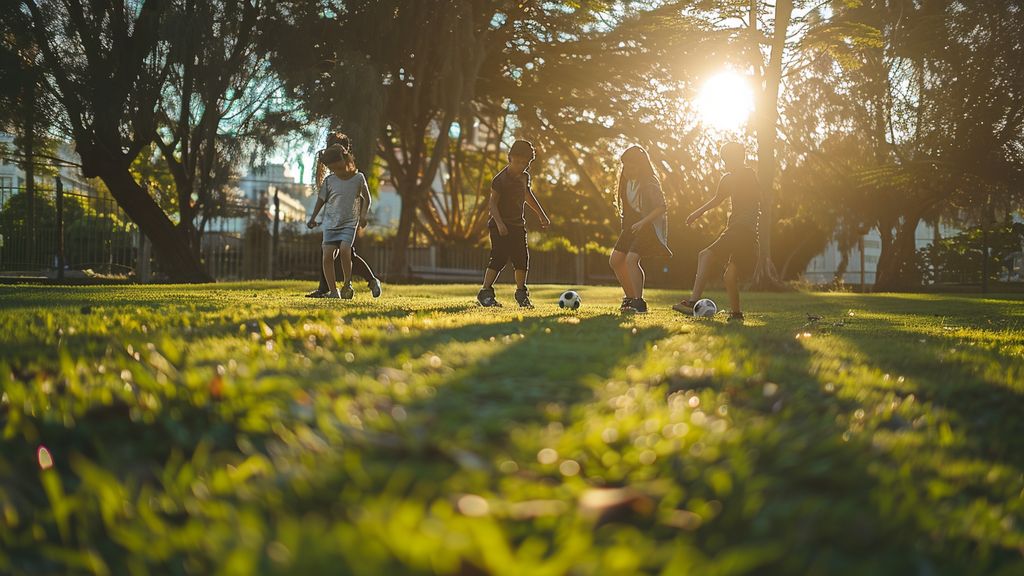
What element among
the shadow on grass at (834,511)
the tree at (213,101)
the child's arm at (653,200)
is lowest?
the shadow on grass at (834,511)

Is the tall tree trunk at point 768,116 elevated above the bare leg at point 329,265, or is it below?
above

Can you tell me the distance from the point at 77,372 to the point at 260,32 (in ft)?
60.4

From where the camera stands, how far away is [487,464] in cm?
211

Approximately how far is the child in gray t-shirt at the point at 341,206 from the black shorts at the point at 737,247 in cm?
Result: 440

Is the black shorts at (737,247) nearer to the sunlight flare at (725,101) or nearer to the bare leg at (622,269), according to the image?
the bare leg at (622,269)

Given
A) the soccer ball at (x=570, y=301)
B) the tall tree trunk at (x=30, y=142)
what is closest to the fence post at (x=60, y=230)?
the tall tree trunk at (x=30, y=142)

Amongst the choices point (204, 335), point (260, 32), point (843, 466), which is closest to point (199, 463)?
point (843, 466)

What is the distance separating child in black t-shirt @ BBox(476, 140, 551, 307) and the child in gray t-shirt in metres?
1.80

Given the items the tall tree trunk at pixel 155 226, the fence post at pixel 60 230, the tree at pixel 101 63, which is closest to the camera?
the fence post at pixel 60 230

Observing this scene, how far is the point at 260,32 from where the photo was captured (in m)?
19.8

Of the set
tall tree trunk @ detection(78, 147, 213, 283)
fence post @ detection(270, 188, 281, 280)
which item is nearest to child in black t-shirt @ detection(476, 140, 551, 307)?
tall tree trunk @ detection(78, 147, 213, 283)

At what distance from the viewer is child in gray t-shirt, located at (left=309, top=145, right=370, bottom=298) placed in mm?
10031

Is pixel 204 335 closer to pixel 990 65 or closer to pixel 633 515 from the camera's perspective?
pixel 633 515

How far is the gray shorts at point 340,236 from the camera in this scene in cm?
1014
